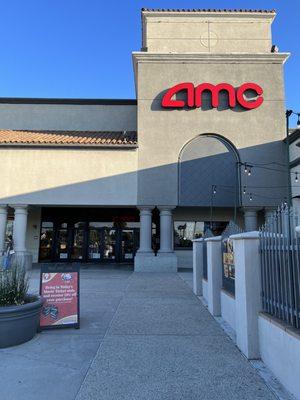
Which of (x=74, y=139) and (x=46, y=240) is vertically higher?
(x=74, y=139)

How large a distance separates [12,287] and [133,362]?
245 cm

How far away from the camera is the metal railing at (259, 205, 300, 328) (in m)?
4.25

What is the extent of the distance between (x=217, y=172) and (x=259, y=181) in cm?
226

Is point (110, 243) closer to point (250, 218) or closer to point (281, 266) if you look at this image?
point (250, 218)

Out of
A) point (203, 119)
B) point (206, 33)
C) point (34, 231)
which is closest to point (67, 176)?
point (34, 231)

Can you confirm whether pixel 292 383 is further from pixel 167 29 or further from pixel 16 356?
pixel 167 29

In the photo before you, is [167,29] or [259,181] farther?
[167,29]

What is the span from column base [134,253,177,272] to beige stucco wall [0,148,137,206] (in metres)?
2.95

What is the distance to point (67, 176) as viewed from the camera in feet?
62.5

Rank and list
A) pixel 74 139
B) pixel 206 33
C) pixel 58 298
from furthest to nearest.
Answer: pixel 206 33 → pixel 74 139 → pixel 58 298

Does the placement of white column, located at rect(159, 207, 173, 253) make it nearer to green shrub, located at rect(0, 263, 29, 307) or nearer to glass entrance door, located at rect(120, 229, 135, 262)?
glass entrance door, located at rect(120, 229, 135, 262)

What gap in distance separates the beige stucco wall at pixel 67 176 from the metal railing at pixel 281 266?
1424cm

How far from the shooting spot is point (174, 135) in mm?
19625

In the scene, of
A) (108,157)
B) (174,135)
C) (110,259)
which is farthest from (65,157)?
(110,259)
